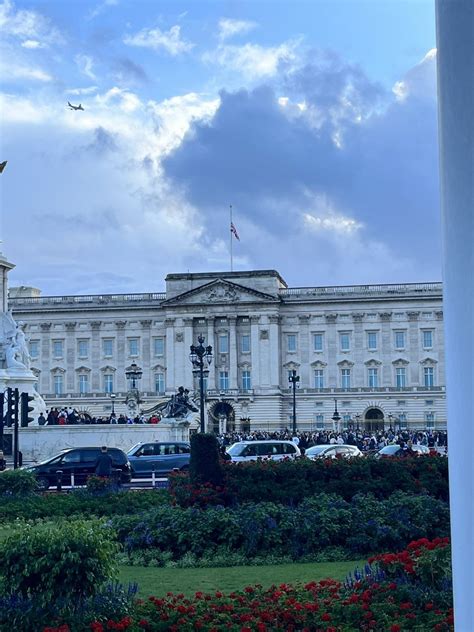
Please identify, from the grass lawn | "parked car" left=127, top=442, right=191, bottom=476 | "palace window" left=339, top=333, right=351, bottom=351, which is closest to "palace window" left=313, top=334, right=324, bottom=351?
"palace window" left=339, top=333, right=351, bottom=351

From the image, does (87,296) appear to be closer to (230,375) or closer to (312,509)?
(230,375)

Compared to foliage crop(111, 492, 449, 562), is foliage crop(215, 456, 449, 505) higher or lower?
higher

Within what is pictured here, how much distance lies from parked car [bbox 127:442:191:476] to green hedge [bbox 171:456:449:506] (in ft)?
42.6

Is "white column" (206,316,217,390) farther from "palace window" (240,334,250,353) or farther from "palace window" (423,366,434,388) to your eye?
"palace window" (423,366,434,388)

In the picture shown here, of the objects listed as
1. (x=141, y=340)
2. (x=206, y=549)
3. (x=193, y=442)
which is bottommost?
(x=206, y=549)

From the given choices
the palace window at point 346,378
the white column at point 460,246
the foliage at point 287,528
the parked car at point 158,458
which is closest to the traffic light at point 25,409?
the parked car at point 158,458

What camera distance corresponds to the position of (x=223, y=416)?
3059 inches

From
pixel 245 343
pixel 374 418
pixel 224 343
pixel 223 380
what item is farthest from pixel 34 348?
pixel 374 418

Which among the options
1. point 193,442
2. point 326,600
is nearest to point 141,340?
point 193,442

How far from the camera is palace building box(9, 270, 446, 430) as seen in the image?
80.8m

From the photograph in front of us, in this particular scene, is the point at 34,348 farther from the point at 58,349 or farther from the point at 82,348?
the point at 82,348

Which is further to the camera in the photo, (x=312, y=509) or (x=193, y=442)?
(x=193, y=442)

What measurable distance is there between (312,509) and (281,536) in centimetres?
85

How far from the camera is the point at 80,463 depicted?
26.6 metres
